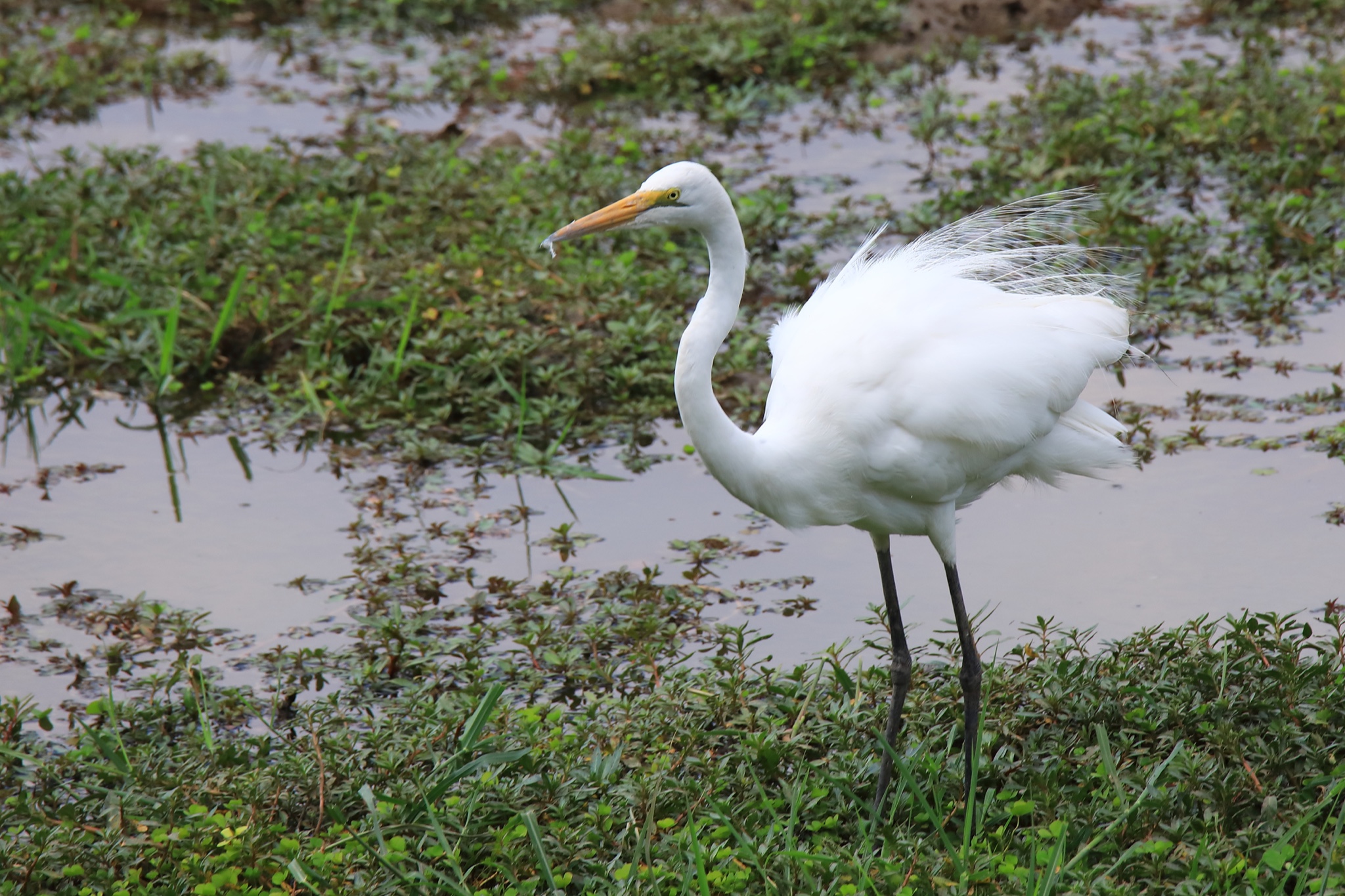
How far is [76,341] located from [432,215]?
1651mm

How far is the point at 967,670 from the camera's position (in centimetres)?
299

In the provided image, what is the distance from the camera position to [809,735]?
311 cm

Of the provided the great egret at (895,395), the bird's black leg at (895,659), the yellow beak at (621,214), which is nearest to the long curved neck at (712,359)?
the great egret at (895,395)

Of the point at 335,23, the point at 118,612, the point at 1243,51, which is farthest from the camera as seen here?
the point at 335,23

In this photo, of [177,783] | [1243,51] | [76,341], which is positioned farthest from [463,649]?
[1243,51]

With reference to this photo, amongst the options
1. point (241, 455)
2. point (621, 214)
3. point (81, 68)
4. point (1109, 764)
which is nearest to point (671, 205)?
point (621, 214)

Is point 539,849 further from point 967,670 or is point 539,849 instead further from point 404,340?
point 404,340

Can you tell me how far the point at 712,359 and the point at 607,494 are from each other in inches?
73.3

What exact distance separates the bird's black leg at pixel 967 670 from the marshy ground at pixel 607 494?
119 mm

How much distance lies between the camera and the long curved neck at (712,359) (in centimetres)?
266

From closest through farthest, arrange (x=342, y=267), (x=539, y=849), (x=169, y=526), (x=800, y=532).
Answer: (x=539, y=849)
(x=800, y=532)
(x=169, y=526)
(x=342, y=267)

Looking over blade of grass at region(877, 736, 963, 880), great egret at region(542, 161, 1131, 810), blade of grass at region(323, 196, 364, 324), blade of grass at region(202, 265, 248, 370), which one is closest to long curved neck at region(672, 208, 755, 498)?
great egret at region(542, 161, 1131, 810)

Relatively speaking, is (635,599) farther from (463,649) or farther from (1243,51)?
(1243,51)

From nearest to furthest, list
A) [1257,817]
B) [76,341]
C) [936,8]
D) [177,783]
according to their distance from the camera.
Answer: [1257,817] → [177,783] → [76,341] → [936,8]
